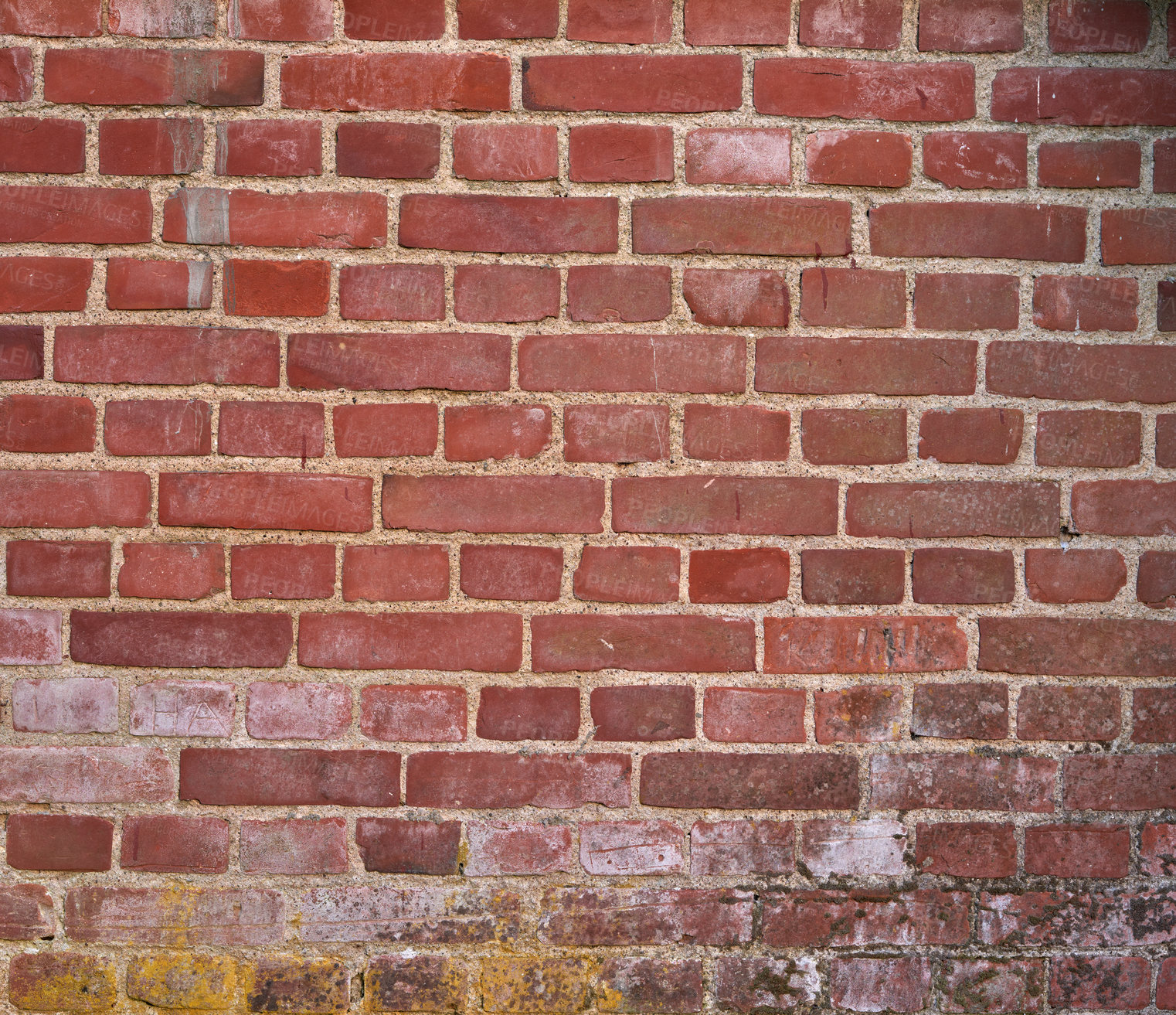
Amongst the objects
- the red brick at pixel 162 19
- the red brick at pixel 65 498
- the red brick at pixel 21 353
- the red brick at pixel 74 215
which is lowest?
the red brick at pixel 65 498

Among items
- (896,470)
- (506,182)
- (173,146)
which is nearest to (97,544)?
(173,146)

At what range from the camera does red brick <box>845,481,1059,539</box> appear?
129 cm

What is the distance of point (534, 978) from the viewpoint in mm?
1285

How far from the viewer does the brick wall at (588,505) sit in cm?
128

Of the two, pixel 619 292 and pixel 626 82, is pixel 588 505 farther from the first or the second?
pixel 626 82

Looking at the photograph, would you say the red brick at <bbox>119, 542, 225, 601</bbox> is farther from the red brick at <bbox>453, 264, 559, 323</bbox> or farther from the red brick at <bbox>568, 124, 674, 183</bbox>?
the red brick at <bbox>568, 124, 674, 183</bbox>

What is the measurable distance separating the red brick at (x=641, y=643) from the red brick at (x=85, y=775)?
0.55 meters

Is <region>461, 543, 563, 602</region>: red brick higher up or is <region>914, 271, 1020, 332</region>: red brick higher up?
<region>914, 271, 1020, 332</region>: red brick

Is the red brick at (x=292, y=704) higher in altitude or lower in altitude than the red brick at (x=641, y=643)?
lower

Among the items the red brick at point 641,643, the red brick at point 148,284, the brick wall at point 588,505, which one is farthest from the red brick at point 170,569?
the red brick at point 641,643

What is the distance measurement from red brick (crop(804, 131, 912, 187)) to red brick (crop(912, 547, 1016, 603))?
52cm

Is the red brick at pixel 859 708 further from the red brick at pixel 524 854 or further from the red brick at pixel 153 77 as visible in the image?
the red brick at pixel 153 77

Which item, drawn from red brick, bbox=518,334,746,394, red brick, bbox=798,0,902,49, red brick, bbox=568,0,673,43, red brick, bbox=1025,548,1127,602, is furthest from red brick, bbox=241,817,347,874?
red brick, bbox=798,0,902,49

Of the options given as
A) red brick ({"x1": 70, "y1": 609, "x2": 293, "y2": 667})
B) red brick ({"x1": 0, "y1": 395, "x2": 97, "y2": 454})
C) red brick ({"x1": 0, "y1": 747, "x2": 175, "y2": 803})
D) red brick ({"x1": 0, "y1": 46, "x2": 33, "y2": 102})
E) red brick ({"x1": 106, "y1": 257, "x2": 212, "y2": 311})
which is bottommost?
red brick ({"x1": 0, "y1": 747, "x2": 175, "y2": 803})
